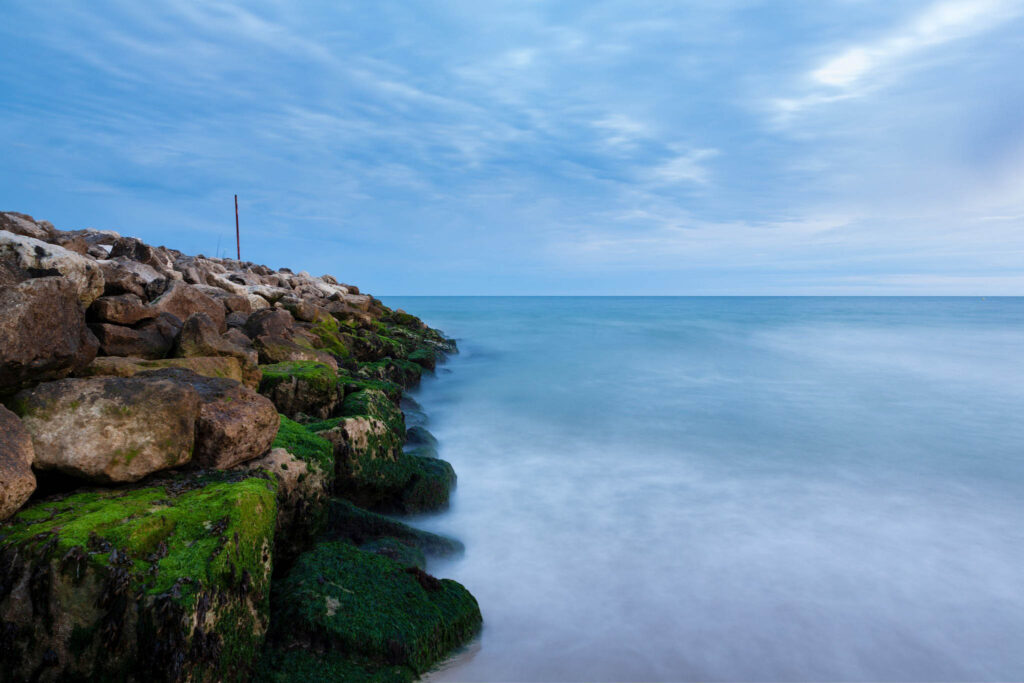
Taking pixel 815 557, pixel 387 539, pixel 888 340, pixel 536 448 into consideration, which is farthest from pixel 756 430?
pixel 888 340

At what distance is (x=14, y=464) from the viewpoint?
8.22 feet

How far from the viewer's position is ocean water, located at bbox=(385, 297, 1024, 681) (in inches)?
145

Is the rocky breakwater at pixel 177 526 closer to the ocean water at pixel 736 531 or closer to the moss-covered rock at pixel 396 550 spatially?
the moss-covered rock at pixel 396 550

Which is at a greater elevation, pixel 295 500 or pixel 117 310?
pixel 117 310

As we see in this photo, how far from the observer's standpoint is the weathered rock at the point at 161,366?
3742mm

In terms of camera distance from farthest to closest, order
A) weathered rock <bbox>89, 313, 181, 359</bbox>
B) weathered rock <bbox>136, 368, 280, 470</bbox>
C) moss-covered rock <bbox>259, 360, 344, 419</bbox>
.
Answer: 1. moss-covered rock <bbox>259, 360, 344, 419</bbox>
2. weathered rock <bbox>89, 313, 181, 359</bbox>
3. weathered rock <bbox>136, 368, 280, 470</bbox>

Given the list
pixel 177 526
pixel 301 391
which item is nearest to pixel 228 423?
pixel 177 526

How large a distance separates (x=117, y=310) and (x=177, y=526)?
10.4 feet

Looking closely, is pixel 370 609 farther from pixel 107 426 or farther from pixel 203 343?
pixel 203 343

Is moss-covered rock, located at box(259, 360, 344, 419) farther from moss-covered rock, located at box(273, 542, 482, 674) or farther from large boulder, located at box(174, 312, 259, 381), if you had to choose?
moss-covered rock, located at box(273, 542, 482, 674)

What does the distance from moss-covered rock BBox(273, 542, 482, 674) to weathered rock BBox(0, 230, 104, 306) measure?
2.79 m

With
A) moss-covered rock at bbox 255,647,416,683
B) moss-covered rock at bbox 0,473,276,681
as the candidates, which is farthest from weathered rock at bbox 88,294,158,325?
moss-covered rock at bbox 255,647,416,683

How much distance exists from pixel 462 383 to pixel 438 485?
7.46m

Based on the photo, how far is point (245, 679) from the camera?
97.4 inches
